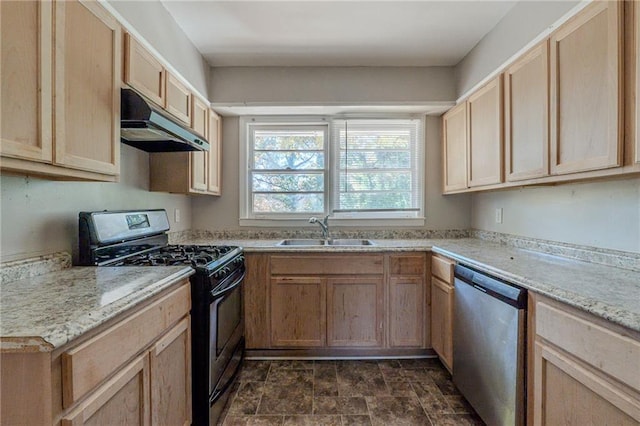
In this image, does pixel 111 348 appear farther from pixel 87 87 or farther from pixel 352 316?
pixel 352 316

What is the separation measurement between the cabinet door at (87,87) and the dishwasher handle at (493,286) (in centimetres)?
194

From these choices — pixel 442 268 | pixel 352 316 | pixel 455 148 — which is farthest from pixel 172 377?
pixel 455 148

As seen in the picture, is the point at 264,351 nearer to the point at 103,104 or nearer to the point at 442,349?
the point at 442,349

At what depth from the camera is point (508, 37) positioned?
6.53 feet

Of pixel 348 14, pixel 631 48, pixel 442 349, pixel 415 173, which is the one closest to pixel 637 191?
pixel 631 48

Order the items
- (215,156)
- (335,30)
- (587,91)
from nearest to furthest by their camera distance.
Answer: (587,91) → (335,30) → (215,156)

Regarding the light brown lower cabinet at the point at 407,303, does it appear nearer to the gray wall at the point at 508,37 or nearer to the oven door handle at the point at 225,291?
the oven door handle at the point at 225,291

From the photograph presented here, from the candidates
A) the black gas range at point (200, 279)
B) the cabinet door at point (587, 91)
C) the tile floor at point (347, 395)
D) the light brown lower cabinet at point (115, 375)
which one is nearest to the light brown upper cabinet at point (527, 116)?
the cabinet door at point (587, 91)

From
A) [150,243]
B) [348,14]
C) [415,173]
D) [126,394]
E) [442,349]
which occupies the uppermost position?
[348,14]

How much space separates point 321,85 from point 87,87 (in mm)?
1892

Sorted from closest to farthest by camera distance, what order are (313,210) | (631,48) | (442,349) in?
(631,48) → (442,349) → (313,210)

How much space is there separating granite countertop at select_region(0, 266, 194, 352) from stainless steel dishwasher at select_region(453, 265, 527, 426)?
155 cm

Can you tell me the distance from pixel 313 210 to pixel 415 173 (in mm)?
1098

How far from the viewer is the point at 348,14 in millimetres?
2023
